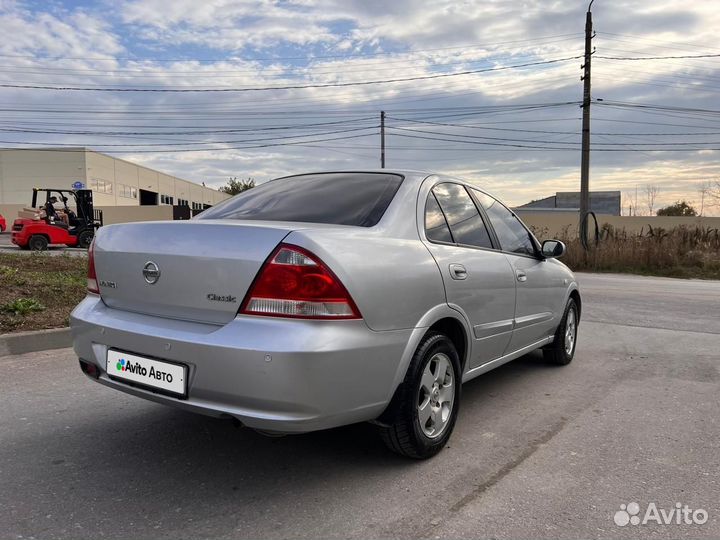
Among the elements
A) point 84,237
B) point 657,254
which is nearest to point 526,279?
point 657,254

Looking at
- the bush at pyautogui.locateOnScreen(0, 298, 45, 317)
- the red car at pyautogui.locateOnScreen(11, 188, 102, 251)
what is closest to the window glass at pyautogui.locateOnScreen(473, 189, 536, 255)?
the bush at pyautogui.locateOnScreen(0, 298, 45, 317)

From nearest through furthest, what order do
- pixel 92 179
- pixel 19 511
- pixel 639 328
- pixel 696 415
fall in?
1. pixel 19 511
2. pixel 696 415
3. pixel 639 328
4. pixel 92 179

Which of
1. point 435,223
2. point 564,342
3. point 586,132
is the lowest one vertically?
point 564,342

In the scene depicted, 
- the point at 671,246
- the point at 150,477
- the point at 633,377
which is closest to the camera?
the point at 150,477

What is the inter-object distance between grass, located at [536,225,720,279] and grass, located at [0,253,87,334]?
16.5 meters

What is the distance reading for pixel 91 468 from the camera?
308 centimetres

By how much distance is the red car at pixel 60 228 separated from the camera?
21.8m

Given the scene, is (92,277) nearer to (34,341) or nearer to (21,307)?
(34,341)

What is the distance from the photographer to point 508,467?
3.11 m

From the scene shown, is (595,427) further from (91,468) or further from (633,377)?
(91,468)

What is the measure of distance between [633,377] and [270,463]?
350 cm

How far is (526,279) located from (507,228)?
0.44 metres

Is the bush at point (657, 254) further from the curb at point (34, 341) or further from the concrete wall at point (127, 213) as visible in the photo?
the concrete wall at point (127, 213)

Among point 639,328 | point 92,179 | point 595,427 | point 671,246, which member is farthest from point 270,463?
point 92,179
